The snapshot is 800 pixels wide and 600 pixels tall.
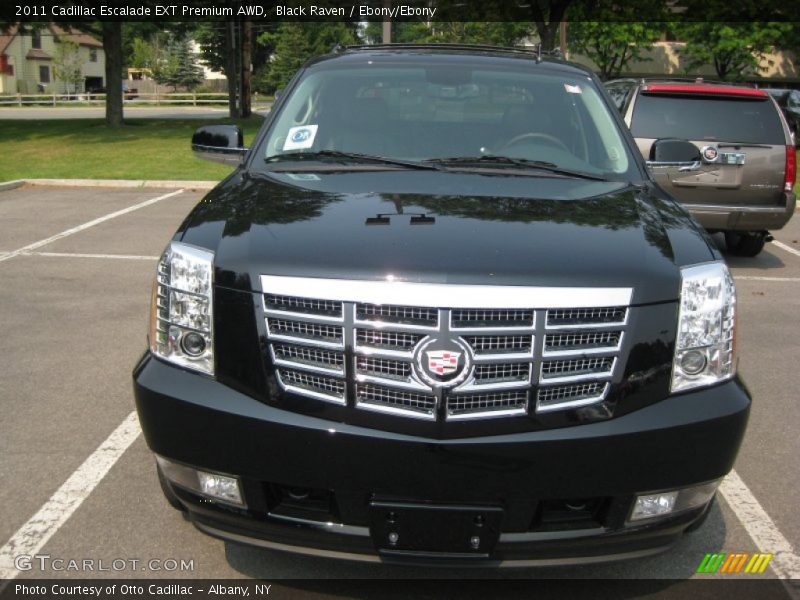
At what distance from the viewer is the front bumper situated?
8.36 ft

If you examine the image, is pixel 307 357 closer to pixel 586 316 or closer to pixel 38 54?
pixel 586 316

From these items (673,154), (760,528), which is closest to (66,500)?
(760,528)

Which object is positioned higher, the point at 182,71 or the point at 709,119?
the point at 709,119

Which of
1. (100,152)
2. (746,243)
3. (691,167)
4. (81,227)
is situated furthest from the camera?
(100,152)

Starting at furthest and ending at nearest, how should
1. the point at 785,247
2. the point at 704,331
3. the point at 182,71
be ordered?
the point at 182,71 → the point at 785,247 → the point at 704,331

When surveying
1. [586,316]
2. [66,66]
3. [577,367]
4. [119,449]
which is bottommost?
[119,449]

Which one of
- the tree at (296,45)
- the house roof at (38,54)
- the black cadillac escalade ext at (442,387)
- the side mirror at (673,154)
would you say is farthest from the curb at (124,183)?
the house roof at (38,54)

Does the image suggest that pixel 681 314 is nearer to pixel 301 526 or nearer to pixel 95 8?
pixel 301 526

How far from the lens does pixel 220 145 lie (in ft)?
15.1

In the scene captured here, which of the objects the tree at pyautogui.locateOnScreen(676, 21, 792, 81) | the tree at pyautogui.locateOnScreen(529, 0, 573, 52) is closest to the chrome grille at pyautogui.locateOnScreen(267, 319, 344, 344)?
the tree at pyautogui.locateOnScreen(529, 0, 573, 52)

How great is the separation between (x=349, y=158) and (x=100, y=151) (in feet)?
55.5

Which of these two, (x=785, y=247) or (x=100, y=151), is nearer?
(x=785, y=247)

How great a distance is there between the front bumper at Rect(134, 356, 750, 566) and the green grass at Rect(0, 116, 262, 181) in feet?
41.5

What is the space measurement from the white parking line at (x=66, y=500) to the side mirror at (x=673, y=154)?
9.77ft
